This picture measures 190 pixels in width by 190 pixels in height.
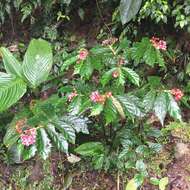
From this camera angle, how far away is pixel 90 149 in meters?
2.40

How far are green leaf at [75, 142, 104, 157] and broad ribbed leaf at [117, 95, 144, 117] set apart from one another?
0.41m

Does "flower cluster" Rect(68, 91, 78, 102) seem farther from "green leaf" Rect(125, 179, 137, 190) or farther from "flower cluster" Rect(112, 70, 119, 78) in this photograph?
"green leaf" Rect(125, 179, 137, 190)

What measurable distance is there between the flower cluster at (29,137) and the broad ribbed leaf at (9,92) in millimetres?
256

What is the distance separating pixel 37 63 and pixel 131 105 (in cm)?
66

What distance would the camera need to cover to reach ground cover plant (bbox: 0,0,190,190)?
2113mm

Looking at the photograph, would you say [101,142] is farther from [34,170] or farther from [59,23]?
[59,23]

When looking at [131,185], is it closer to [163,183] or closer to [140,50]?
[163,183]

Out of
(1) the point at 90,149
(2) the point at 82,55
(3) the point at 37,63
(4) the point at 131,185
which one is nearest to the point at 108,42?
(2) the point at 82,55

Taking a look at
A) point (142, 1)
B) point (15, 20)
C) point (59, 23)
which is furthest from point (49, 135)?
point (15, 20)

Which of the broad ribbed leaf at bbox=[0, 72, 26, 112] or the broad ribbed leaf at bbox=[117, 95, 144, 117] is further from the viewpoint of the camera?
the broad ribbed leaf at bbox=[0, 72, 26, 112]

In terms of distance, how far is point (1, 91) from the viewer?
7.27 ft

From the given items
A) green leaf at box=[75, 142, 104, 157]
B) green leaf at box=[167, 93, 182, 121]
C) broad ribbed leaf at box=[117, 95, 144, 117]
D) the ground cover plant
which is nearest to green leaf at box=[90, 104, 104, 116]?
the ground cover plant

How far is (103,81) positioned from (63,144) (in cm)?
40

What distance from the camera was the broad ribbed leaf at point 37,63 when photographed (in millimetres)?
2342
